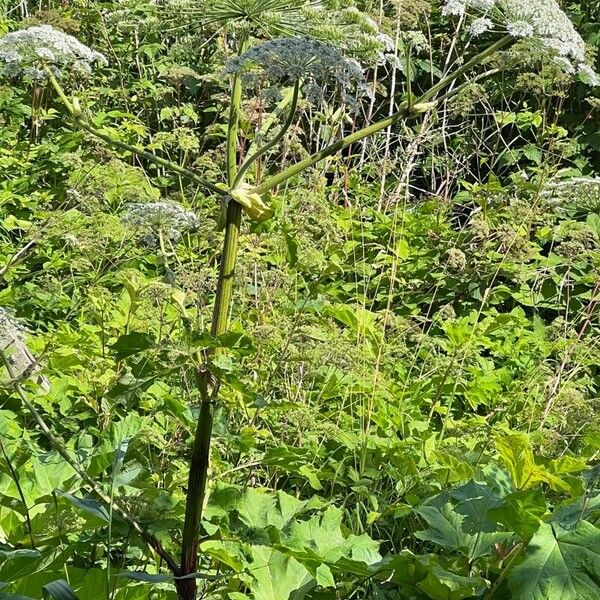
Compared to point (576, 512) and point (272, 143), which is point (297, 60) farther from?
point (576, 512)

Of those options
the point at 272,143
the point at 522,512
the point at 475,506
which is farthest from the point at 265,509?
the point at 272,143

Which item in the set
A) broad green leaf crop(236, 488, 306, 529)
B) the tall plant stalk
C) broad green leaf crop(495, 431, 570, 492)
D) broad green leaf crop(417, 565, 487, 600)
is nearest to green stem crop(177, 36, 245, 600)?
the tall plant stalk

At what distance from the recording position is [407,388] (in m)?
3.42

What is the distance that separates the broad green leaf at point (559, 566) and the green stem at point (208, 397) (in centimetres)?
63

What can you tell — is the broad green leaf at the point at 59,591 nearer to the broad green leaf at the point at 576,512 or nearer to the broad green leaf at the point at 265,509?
the broad green leaf at the point at 265,509

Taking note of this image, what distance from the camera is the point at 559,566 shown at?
5.61 feet

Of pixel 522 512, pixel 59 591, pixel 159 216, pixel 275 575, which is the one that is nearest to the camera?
pixel 59 591

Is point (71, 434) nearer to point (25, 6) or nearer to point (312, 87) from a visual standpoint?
point (312, 87)

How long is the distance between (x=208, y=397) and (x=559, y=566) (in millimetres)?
719

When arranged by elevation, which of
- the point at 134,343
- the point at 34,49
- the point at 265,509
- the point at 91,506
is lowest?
the point at 265,509

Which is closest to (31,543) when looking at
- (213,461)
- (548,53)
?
(213,461)

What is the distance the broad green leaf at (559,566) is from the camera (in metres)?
1.67

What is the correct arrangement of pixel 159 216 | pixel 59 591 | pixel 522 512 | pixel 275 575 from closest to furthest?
pixel 59 591, pixel 522 512, pixel 275 575, pixel 159 216

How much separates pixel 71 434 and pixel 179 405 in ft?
3.29
